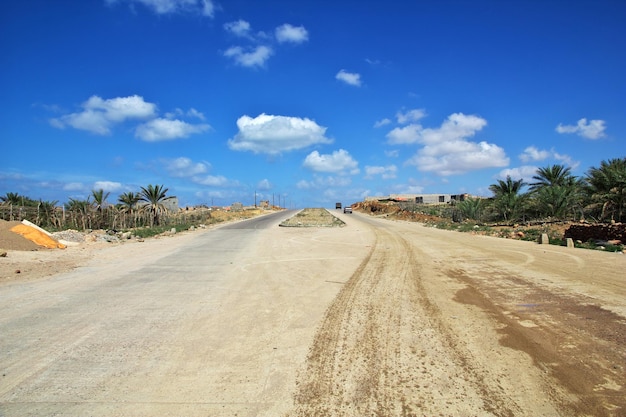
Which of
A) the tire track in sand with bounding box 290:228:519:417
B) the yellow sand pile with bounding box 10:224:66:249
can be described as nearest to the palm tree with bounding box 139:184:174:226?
the yellow sand pile with bounding box 10:224:66:249

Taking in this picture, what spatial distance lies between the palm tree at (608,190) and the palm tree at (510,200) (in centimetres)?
559

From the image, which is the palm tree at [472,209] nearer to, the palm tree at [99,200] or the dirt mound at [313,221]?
the dirt mound at [313,221]

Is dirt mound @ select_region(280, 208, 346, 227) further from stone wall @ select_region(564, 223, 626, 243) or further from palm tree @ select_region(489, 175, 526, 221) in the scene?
stone wall @ select_region(564, 223, 626, 243)

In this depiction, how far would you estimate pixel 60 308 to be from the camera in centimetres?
681

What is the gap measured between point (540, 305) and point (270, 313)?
462 cm

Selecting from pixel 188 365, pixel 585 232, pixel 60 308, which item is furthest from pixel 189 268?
pixel 585 232

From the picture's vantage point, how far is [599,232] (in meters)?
15.9

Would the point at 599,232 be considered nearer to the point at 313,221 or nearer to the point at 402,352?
→ the point at 402,352

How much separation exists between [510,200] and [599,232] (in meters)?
14.3

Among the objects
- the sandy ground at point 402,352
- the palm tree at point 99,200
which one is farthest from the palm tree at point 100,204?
the sandy ground at point 402,352

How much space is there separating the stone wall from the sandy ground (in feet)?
23.9

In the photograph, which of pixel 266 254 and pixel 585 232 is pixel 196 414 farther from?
pixel 585 232

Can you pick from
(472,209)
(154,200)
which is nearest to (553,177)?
(472,209)

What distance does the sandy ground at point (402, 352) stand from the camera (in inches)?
137
